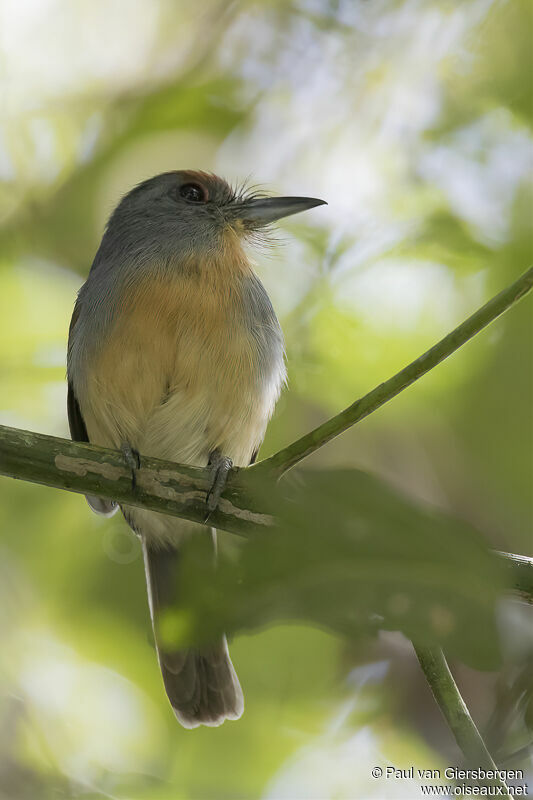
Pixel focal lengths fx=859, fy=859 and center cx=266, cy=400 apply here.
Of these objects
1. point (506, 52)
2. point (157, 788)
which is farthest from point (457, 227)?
point (157, 788)

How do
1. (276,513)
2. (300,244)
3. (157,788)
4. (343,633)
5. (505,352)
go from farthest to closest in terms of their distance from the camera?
1. (300,244)
2. (505,352)
3. (157,788)
4. (276,513)
5. (343,633)

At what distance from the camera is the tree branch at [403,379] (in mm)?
1783

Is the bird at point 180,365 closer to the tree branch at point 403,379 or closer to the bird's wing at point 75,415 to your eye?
the bird's wing at point 75,415

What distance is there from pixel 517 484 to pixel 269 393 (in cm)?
109

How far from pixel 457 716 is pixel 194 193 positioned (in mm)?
3234

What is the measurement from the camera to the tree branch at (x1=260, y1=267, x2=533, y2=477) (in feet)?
5.85

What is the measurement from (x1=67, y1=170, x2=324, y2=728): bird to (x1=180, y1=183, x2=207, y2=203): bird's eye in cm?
27

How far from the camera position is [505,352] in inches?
132

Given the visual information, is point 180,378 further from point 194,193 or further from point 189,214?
point 194,193

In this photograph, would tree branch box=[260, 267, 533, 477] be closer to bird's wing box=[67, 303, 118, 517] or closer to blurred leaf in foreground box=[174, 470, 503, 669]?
blurred leaf in foreground box=[174, 470, 503, 669]

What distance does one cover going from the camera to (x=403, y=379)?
1.91m

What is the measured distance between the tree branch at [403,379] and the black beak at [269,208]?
7.15 feet

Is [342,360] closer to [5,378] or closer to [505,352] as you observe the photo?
[505,352]

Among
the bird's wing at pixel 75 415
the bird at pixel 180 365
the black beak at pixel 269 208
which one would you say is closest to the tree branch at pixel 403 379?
the bird at pixel 180 365
